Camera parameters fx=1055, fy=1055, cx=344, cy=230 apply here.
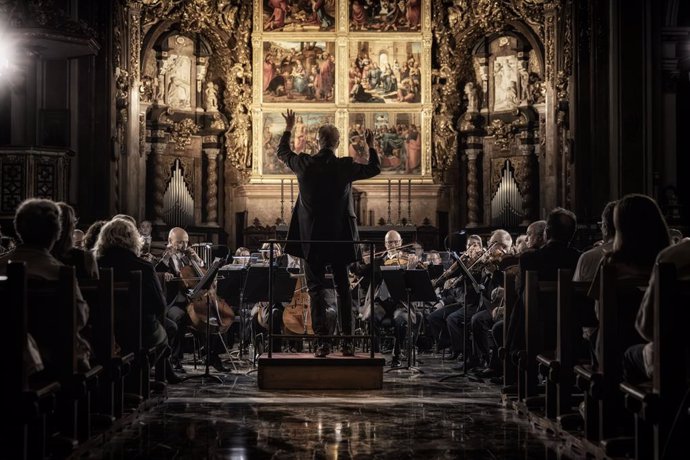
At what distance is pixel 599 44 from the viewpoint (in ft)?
49.2

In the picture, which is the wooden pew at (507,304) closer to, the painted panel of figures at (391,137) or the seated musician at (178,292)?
the seated musician at (178,292)

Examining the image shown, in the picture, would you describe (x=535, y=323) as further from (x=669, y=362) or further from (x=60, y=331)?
(x=60, y=331)

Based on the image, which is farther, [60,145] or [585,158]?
[585,158]

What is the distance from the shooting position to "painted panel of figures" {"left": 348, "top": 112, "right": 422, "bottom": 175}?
19.4 m

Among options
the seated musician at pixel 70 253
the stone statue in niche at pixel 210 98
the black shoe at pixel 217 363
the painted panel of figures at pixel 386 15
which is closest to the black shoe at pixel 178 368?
the black shoe at pixel 217 363

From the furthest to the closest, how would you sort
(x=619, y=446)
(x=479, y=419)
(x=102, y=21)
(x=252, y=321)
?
(x=102, y=21)
(x=252, y=321)
(x=479, y=419)
(x=619, y=446)

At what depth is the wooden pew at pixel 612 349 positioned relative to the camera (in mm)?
5176

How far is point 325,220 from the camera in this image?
8.77 m

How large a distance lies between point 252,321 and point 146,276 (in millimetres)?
4619

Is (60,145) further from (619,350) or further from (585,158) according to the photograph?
(619,350)

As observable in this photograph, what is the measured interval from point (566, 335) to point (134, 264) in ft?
10.4

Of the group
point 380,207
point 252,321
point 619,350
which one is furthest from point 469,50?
point 619,350

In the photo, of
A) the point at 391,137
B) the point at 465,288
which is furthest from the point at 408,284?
the point at 391,137

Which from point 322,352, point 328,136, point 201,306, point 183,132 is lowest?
point 322,352
